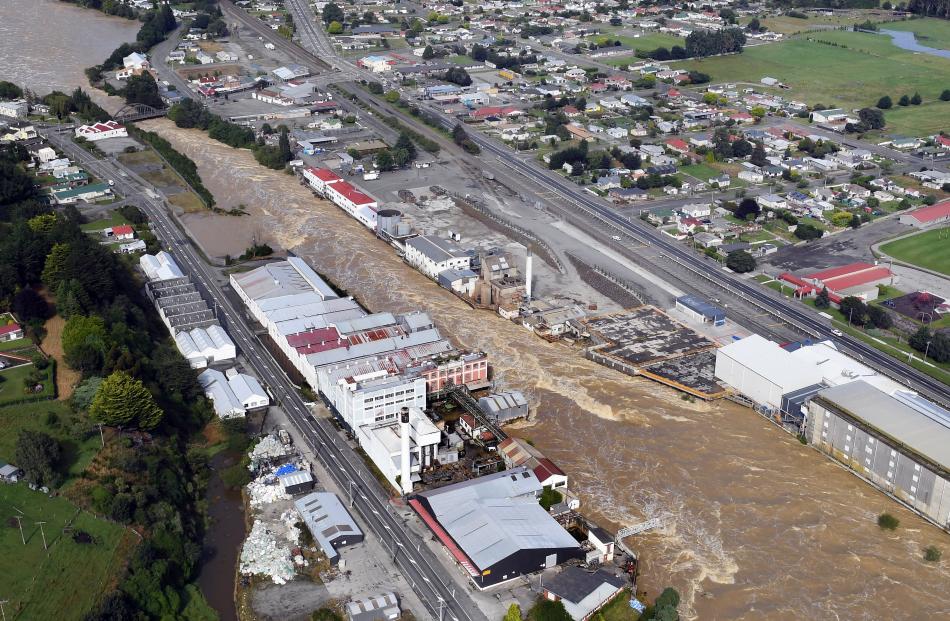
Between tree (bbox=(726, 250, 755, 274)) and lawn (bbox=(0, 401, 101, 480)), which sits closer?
lawn (bbox=(0, 401, 101, 480))

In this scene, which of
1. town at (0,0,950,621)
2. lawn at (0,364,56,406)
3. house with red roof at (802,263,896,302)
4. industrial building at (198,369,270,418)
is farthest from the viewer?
house with red roof at (802,263,896,302)

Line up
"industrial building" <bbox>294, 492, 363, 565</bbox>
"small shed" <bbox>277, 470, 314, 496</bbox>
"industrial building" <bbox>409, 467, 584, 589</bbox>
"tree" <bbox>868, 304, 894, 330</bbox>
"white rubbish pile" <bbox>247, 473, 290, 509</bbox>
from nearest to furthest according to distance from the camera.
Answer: "industrial building" <bbox>409, 467, 584, 589</bbox>, "industrial building" <bbox>294, 492, 363, 565</bbox>, "white rubbish pile" <bbox>247, 473, 290, 509</bbox>, "small shed" <bbox>277, 470, 314, 496</bbox>, "tree" <bbox>868, 304, 894, 330</bbox>

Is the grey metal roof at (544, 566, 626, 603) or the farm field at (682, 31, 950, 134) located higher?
the grey metal roof at (544, 566, 626, 603)

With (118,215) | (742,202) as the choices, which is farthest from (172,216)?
(742,202)

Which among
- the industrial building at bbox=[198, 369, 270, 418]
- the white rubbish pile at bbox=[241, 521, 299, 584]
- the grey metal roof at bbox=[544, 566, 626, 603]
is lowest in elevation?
the white rubbish pile at bbox=[241, 521, 299, 584]

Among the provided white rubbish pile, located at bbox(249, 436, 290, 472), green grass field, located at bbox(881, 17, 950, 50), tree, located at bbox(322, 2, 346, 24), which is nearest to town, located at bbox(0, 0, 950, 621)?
white rubbish pile, located at bbox(249, 436, 290, 472)

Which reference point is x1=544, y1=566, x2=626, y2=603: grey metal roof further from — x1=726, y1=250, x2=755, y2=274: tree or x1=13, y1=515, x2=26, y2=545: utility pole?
x1=726, y1=250, x2=755, y2=274: tree

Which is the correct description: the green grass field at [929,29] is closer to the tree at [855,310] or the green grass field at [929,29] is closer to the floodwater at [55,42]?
the tree at [855,310]

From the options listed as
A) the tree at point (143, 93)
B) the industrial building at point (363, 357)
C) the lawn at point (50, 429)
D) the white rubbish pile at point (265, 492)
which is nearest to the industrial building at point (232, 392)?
the industrial building at point (363, 357)
